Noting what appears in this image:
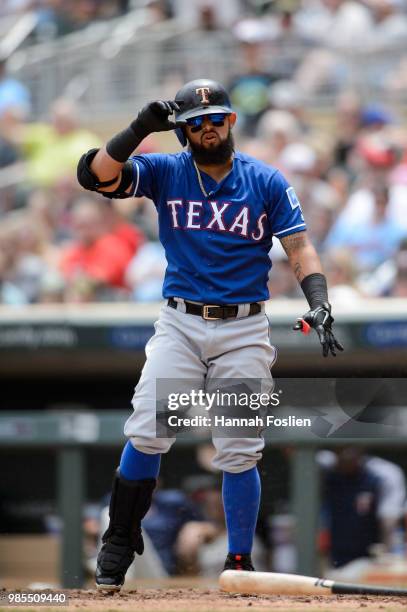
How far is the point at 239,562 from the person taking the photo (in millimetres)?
4723

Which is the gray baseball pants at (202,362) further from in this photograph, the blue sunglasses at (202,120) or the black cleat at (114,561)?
the blue sunglasses at (202,120)

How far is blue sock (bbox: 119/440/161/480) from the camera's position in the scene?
4.60 meters

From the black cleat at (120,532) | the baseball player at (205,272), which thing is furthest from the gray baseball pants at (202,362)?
the black cleat at (120,532)

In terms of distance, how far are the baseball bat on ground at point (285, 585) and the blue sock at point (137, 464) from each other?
1.53ft

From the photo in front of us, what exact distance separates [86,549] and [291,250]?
3.27 m

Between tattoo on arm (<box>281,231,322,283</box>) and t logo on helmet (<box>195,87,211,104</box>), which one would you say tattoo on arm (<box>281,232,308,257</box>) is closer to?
tattoo on arm (<box>281,231,322,283</box>)

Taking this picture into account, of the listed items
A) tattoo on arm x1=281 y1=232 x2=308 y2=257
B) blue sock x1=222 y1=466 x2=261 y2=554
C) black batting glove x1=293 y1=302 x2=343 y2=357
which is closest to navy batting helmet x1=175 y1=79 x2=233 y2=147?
tattoo on arm x1=281 y1=232 x2=308 y2=257

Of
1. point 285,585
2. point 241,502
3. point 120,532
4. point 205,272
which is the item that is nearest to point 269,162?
point 205,272

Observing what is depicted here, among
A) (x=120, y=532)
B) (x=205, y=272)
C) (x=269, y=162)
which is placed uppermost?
(x=269, y=162)

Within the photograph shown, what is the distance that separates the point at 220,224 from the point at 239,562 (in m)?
1.27

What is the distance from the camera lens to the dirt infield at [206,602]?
13.5 feet

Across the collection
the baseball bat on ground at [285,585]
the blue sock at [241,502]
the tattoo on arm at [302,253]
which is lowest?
the baseball bat on ground at [285,585]

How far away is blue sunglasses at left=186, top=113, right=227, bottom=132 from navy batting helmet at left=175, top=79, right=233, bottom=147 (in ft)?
0.05

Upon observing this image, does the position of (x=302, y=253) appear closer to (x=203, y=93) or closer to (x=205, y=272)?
(x=205, y=272)
